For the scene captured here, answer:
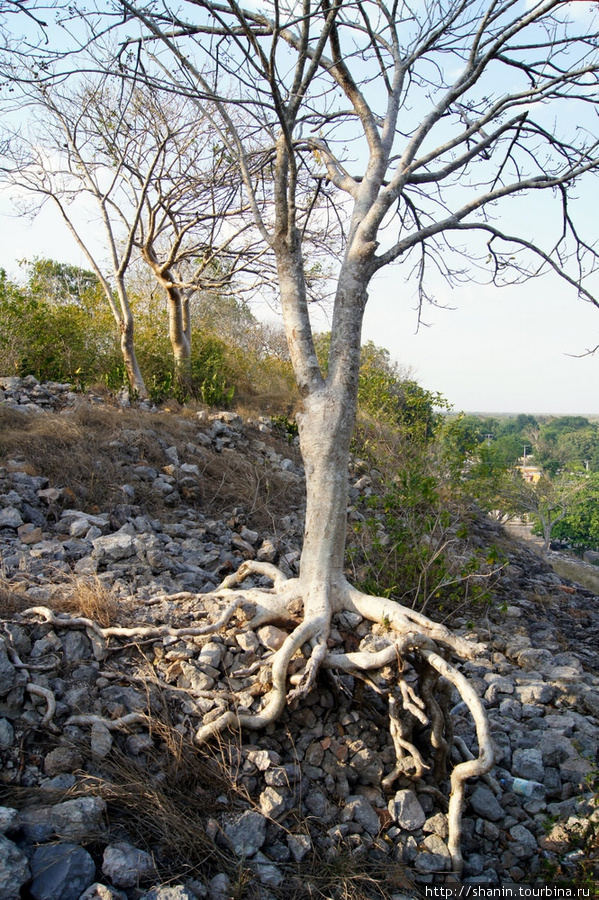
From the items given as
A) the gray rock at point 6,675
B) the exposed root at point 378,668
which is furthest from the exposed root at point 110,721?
the gray rock at point 6,675

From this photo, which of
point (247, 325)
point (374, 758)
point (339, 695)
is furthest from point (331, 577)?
point (247, 325)

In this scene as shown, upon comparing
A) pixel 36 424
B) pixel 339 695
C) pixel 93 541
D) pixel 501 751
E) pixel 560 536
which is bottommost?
pixel 560 536

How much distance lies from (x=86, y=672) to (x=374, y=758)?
56.7 inches

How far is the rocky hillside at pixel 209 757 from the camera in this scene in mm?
2217

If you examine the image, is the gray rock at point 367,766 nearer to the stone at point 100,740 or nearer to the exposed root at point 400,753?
the exposed root at point 400,753

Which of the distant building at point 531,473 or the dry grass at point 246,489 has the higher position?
the dry grass at point 246,489

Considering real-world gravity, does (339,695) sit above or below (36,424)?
below

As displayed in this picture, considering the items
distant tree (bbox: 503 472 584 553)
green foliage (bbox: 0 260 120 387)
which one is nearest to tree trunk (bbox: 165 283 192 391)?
green foliage (bbox: 0 260 120 387)

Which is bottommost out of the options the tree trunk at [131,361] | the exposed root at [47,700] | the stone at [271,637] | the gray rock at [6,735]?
the gray rock at [6,735]

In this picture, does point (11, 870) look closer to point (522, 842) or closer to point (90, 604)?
point (90, 604)

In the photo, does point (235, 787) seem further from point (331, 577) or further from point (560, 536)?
point (560, 536)

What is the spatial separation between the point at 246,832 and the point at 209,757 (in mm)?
342

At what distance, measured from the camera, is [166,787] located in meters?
2.47

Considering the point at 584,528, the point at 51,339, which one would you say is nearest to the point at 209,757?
the point at 51,339
